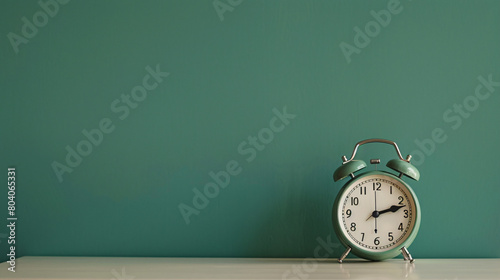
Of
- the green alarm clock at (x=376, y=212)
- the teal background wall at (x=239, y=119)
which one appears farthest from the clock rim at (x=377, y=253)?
the teal background wall at (x=239, y=119)

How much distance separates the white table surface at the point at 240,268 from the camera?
1316mm

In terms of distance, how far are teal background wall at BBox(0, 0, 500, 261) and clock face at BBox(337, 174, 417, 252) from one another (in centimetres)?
16

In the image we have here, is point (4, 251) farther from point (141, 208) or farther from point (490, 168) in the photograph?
point (490, 168)

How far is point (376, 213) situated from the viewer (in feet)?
4.92

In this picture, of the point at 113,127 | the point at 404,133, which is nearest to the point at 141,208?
the point at 113,127

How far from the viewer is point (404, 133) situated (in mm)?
1671

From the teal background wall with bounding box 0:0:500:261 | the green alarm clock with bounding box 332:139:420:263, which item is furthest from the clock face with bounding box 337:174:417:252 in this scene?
the teal background wall with bounding box 0:0:500:261

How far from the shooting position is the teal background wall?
1665 millimetres

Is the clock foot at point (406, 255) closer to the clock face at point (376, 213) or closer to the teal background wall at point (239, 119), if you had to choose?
the clock face at point (376, 213)

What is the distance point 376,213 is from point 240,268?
0.39 meters

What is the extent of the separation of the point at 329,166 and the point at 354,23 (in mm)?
442

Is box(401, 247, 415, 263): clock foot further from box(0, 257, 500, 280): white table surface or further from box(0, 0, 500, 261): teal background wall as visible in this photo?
box(0, 0, 500, 261): teal background wall

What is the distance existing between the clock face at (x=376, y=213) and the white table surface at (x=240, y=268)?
0.22 ft

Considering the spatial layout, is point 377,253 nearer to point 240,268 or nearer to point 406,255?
point 406,255
